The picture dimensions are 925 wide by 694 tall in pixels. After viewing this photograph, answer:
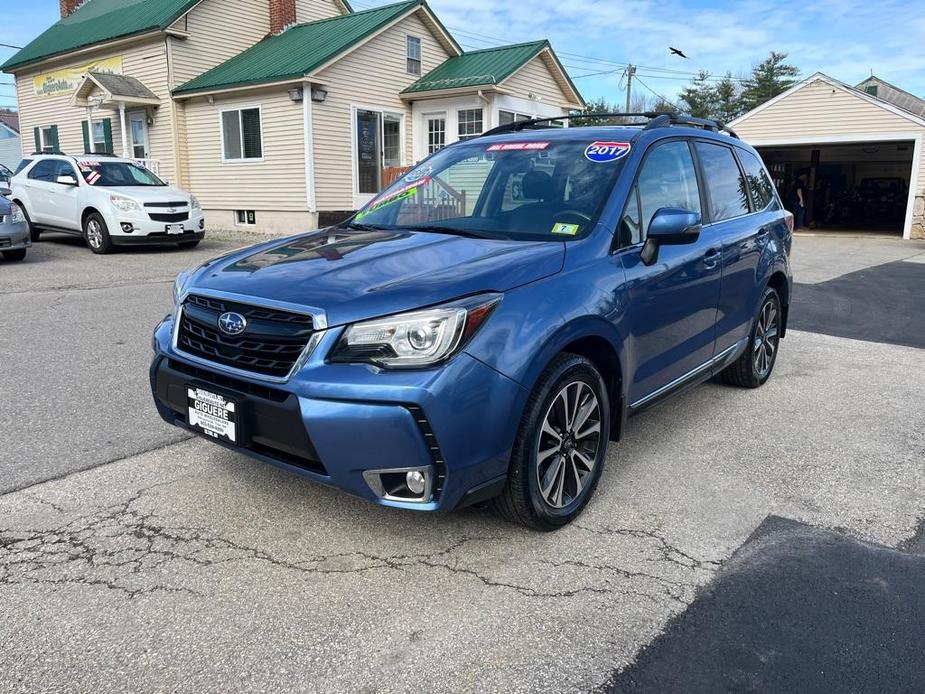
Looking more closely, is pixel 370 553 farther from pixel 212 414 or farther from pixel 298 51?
pixel 298 51

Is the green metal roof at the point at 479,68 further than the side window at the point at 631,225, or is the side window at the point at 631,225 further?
the green metal roof at the point at 479,68

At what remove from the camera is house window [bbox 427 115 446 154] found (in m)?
19.8

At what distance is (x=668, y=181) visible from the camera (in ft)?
13.7

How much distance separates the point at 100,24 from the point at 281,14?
5.32 m

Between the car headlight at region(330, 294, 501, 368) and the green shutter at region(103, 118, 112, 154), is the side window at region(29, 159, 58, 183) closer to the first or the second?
the green shutter at region(103, 118, 112, 154)

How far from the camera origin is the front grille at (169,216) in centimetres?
1276

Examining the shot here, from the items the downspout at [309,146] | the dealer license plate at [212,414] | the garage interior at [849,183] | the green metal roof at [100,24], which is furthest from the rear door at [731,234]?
the garage interior at [849,183]

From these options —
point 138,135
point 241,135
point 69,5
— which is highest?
point 69,5

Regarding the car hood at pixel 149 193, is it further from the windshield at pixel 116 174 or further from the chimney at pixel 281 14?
the chimney at pixel 281 14

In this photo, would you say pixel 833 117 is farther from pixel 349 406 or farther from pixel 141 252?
pixel 349 406

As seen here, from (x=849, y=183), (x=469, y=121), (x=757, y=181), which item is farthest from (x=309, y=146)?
(x=849, y=183)

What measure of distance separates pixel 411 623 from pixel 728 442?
2.65 meters

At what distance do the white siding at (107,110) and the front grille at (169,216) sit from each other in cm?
715

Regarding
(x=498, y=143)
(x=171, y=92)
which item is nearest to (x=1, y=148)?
(x=171, y=92)
